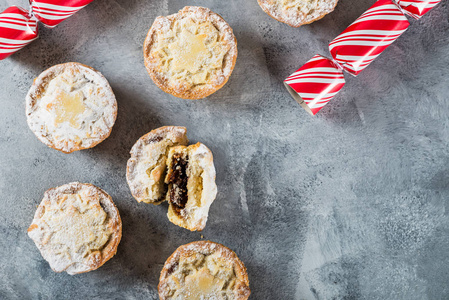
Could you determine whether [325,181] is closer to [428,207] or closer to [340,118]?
[340,118]

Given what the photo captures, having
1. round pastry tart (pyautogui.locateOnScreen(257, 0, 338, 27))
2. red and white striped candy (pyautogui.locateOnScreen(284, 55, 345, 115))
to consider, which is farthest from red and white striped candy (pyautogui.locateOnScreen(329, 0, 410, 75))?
round pastry tart (pyautogui.locateOnScreen(257, 0, 338, 27))

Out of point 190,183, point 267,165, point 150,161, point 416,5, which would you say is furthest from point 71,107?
point 416,5

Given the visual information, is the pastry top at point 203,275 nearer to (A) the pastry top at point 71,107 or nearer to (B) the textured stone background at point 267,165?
(B) the textured stone background at point 267,165

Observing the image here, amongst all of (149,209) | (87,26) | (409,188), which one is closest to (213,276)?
(149,209)

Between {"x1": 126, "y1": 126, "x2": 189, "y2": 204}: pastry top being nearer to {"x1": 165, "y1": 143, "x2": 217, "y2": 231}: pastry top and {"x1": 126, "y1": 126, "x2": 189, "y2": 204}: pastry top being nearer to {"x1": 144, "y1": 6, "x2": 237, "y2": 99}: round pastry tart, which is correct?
{"x1": 165, "y1": 143, "x2": 217, "y2": 231}: pastry top

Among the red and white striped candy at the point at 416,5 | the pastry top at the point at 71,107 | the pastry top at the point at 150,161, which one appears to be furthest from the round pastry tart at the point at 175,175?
the red and white striped candy at the point at 416,5
